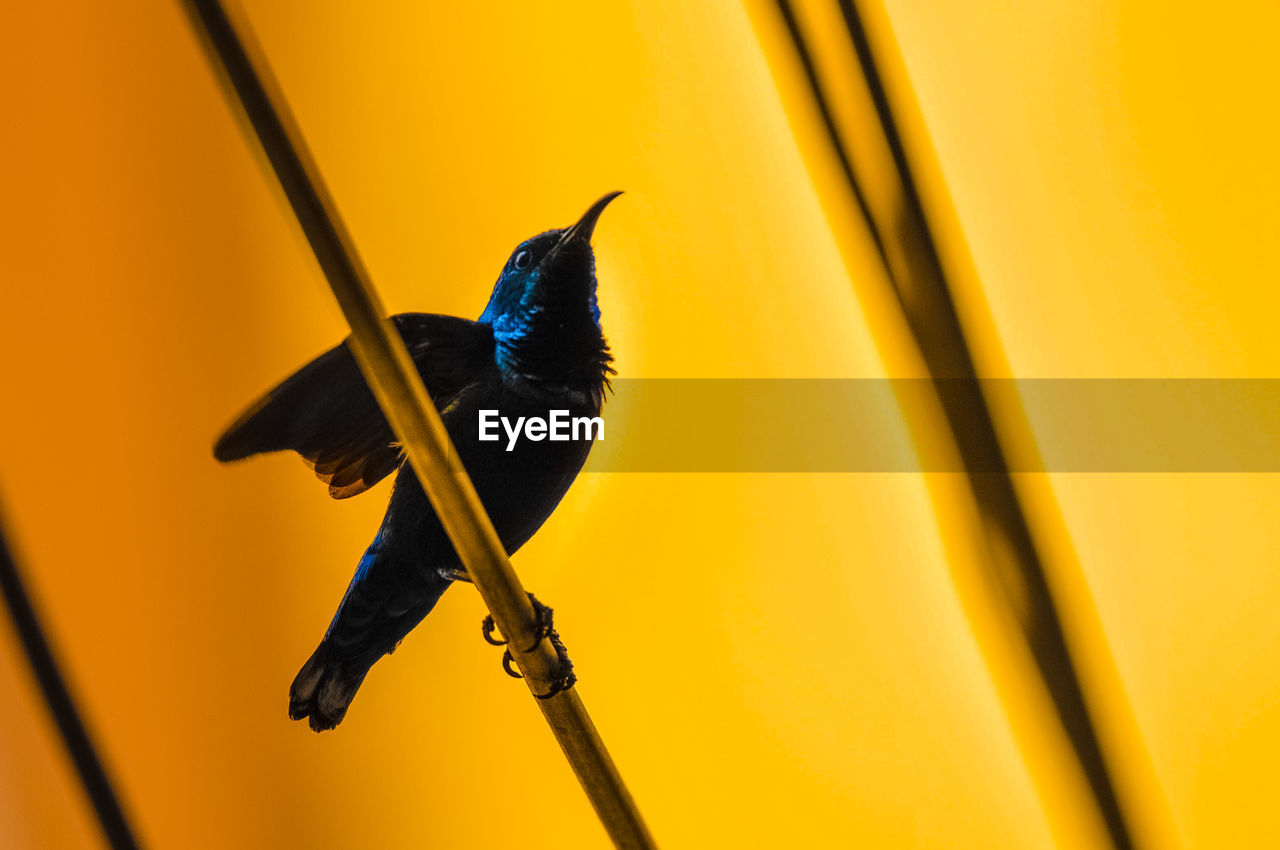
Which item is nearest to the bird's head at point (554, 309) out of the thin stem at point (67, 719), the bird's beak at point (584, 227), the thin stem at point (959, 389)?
the bird's beak at point (584, 227)

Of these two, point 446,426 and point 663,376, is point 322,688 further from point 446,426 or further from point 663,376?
point 663,376

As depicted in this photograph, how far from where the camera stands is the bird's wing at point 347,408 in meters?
0.52

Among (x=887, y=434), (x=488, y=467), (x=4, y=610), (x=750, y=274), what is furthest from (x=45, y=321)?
(x=887, y=434)

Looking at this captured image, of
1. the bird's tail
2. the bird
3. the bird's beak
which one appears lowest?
the bird's tail

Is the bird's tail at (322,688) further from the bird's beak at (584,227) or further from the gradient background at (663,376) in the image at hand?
the bird's beak at (584,227)

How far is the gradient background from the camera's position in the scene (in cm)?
56

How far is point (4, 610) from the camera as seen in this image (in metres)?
0.55

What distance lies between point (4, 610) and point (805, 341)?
618 mm

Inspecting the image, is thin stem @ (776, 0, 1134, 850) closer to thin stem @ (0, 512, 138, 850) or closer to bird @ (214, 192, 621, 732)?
bird @ (214, 192, 621, 732)

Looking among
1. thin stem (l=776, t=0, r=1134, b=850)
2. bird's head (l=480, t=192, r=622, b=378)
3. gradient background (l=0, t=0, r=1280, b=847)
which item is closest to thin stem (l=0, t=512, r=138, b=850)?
gradient background (l=0, t=0, r=1280, b=847)

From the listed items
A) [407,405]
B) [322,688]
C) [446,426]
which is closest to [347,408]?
[446,426]

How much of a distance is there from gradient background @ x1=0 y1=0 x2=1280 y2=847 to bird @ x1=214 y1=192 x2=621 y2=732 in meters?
0.07

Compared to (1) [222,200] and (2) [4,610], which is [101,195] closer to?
(1) [222,200]

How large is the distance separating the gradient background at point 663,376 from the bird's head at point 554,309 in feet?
0.24
